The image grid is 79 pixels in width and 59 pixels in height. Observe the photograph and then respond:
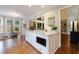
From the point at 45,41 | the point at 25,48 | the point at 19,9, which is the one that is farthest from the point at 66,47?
the point at 19,9

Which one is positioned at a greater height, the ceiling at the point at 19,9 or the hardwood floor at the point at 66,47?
the ceiling at the point at 19,9

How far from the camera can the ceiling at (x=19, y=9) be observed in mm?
1734

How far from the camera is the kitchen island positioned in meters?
1.81

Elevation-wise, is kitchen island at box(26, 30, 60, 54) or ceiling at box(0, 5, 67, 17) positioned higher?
ceiling at box(0, 5, 67, 17)

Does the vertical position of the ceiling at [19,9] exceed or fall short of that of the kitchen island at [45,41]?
it exceeds it

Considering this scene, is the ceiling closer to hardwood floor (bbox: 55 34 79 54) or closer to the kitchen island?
the kitchen island

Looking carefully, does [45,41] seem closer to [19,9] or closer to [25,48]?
[25,48]

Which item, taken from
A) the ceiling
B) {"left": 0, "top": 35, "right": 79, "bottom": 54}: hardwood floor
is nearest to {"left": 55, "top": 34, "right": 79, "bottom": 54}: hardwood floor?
{"left": 0, "top": 35, "right": 79, "bottom": 54}: hardwood floor

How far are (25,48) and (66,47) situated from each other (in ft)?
2.24

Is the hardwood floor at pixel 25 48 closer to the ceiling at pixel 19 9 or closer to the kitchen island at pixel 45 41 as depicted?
the kitchen island at pixel 45 41

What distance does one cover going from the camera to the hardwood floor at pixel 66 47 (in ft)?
5.71

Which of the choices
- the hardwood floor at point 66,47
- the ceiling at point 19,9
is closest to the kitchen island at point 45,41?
the hardwood floor at point 66,47

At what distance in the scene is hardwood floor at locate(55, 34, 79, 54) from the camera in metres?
1.74
